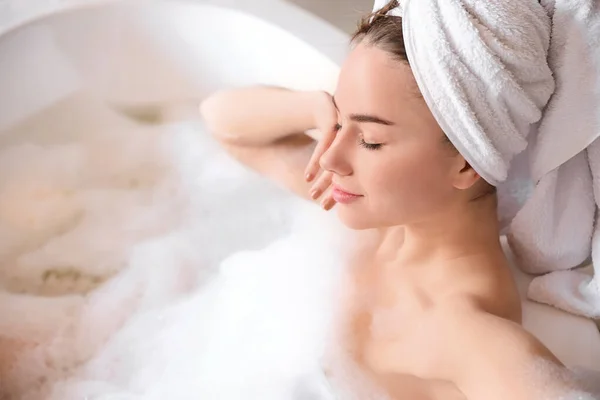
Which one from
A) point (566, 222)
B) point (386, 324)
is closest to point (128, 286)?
point (386, 324)

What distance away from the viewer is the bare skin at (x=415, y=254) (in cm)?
88

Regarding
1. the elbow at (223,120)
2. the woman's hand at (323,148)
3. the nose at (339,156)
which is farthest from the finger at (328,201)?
the elbow at (223,120)

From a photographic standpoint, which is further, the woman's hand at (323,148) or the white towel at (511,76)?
the woman's hand at (323,148)

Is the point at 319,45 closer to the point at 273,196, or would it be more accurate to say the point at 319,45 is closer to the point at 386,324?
the point at 273,196

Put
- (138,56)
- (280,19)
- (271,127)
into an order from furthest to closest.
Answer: (138,56) < (280,19) < (271,127)

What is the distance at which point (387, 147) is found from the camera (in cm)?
90

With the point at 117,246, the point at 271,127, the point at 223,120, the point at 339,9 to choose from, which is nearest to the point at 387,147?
the point at 271,127

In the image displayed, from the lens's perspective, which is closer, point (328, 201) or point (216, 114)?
point (328, 201)

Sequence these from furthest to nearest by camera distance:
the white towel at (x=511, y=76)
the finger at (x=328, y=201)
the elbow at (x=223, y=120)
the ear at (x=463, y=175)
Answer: the elbow at (x=223, y=120) < the finger at (x=328, y=201) < the ear at (x=463, y=175) < the white towel at (x=511, y=76)

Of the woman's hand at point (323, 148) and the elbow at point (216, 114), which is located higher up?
the woman's hand at point (323, 148)

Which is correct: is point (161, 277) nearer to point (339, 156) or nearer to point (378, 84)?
point (339, 156)

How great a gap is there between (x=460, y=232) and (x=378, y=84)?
27 cm

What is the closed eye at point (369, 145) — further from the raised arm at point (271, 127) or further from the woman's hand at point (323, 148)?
the raised arm at point (271, 127)

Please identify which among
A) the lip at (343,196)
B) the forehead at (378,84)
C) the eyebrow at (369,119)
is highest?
the forehead at (378,84)
